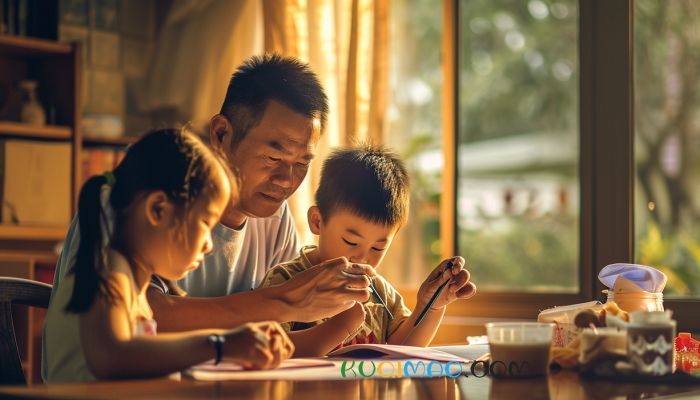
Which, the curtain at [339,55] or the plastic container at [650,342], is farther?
the curtain at [339,55]

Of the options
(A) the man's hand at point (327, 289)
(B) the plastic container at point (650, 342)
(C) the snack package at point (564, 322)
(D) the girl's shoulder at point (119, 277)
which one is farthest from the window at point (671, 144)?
(D) the girl's shoulder at point (119, 277)

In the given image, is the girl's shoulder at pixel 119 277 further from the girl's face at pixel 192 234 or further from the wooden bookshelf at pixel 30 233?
the wooden bookshelf at pixel 30 233

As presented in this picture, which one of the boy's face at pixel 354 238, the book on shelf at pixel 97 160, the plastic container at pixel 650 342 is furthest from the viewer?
the book on shelf at pixel 97 160

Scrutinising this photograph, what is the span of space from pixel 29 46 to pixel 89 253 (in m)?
2.79

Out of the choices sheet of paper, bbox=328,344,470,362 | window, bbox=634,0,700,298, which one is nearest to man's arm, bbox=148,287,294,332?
sheet of paper, bbox=328,344,470,362

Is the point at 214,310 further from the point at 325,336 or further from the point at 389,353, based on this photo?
the point at 389,353

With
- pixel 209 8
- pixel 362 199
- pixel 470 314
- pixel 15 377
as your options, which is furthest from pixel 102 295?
pixel 209 8

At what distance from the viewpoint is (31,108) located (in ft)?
12.7

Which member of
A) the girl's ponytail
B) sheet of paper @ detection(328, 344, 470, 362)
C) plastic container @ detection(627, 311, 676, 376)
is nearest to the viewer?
the girl's ponytail

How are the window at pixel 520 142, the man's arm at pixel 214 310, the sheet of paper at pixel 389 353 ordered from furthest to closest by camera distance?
the window at pixel 520 142, the man's arm at pixel 214 310, the sheet of paper at pixel 389 353

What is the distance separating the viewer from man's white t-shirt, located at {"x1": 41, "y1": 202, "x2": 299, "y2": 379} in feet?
6.56

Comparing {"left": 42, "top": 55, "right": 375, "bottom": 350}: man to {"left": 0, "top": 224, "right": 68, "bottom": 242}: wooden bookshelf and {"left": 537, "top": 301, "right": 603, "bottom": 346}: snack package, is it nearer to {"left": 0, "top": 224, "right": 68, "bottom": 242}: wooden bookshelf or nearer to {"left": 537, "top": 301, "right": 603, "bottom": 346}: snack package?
{"left": 537, "top": 301, "right": 603, "bottom": 346}: snack package

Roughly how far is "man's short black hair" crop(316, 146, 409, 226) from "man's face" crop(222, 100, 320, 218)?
94mm

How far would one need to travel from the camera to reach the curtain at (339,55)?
11.5ft
